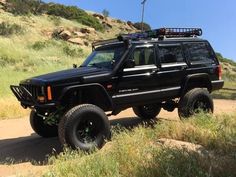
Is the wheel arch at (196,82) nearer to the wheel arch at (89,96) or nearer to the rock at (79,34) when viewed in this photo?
the wheel arch at (89,96)

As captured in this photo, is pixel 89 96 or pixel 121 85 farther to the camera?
pixel 121 85

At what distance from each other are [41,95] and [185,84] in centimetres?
361

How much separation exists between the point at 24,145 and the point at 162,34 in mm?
3897

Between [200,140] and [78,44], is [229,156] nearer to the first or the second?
[200,140]

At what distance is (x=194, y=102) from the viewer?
424 inches

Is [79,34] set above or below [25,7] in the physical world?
below

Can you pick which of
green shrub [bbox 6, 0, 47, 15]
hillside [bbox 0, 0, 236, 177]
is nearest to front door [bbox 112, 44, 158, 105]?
hillside [bbox 0, 0, 236, 177]

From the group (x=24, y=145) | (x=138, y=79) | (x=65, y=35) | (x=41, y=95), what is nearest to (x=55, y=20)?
(x=65, y=35)

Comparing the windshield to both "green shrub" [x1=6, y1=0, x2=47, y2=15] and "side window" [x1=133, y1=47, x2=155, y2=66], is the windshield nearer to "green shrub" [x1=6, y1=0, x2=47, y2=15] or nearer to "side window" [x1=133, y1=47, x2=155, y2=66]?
"side window" [x1=133, y1=47, x2=155, y2=66]

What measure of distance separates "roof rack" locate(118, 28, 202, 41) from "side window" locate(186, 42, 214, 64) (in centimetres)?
43

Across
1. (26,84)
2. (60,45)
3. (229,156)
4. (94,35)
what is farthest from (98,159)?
(94,35)

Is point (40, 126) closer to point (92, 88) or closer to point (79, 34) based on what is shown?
point (92, 88)

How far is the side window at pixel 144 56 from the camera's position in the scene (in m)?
9.86

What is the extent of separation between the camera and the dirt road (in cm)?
830
